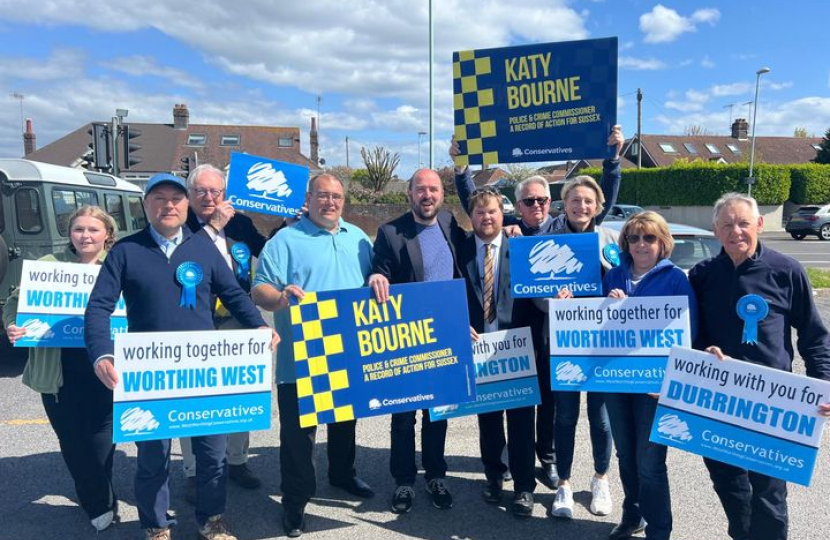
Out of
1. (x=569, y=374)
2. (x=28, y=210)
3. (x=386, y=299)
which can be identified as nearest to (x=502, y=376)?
(x=569, y=374)

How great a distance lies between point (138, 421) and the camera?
8.73 ft

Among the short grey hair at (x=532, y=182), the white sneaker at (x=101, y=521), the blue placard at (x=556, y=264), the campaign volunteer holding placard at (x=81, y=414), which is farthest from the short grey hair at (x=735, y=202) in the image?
the white sneaker at (x=101, y=521)

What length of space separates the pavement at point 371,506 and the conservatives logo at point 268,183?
6.58ft

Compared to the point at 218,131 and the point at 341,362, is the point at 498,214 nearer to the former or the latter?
the point at 341,362

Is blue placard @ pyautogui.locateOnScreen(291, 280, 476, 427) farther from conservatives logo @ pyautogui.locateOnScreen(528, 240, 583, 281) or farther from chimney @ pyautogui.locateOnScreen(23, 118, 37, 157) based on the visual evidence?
chimney @ pyautogui.locateOnScreen(23, 118, 37, 157)

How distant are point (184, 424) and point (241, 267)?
1.16m

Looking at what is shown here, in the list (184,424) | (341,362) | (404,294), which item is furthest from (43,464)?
(404,294)

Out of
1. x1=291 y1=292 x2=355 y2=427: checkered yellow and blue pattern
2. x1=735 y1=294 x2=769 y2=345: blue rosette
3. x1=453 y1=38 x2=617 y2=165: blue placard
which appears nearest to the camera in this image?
x1=735 y1=294 x2=769 y2=345: blue rosette

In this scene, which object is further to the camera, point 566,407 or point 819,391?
point 566,407

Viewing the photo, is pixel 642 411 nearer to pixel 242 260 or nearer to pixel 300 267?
pixel 300 267

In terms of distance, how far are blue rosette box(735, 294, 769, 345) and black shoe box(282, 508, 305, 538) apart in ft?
8.31

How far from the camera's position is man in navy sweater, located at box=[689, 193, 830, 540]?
2.48 metres

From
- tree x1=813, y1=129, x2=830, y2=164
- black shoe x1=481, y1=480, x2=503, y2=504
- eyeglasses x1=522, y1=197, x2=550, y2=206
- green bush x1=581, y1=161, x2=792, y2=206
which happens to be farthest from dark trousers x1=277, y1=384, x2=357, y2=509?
tree x1=813, y1=129, x2=830, y2=164

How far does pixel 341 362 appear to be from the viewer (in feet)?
10.1
